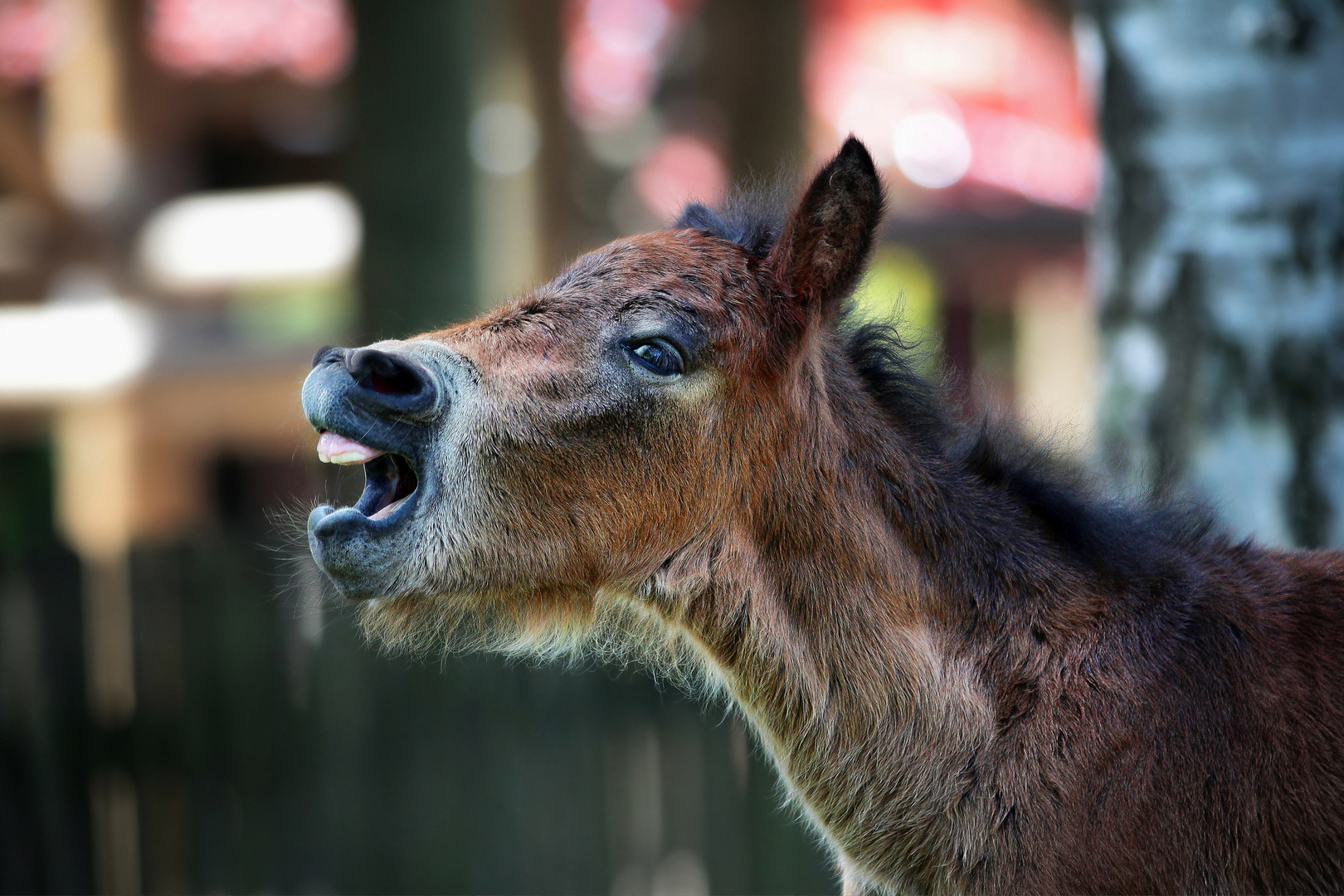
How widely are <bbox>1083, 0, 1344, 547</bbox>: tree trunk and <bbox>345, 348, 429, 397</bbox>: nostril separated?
7.07ft

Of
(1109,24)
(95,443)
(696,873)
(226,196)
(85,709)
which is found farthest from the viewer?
(226,196)

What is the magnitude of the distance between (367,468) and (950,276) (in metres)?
12.9

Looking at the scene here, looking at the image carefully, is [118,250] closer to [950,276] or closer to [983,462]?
[950,276]

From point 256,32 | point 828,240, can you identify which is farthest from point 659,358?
point 256,32

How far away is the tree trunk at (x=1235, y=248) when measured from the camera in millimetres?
3527

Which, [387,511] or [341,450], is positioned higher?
[341,450]

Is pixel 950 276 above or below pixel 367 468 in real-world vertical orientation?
below

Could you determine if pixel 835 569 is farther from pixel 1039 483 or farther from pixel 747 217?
pixel 747 217

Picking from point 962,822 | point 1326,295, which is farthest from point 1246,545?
point 1326,295

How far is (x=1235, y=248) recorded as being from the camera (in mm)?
3641

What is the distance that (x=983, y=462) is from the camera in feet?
8.64

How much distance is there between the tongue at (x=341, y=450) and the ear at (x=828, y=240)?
0.93 meters

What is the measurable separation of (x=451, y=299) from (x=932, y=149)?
6.29 m

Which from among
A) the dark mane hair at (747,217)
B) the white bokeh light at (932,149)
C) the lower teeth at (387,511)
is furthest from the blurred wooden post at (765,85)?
the lower teeth at (387,511)
